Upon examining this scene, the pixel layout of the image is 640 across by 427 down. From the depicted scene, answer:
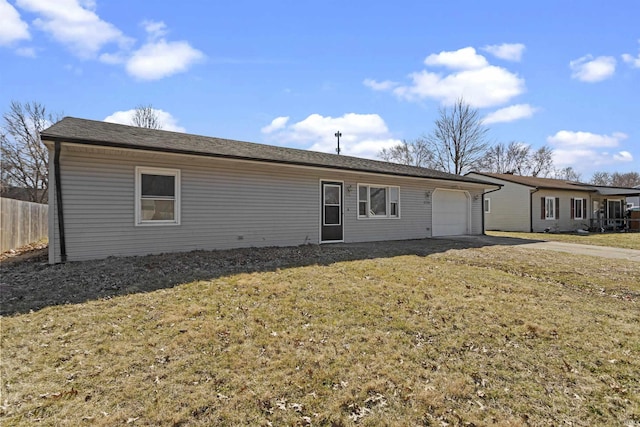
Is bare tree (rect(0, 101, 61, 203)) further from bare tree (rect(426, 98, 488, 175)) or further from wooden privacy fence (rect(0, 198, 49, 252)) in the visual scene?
bare tree (rect(426, 98, 488, 175))

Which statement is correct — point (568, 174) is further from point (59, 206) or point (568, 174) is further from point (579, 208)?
point (59, 206)

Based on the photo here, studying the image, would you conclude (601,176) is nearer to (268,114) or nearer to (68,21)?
(268,114)

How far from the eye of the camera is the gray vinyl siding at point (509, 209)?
68.4 feet

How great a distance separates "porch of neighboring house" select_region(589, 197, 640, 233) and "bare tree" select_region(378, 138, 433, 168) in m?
15.5

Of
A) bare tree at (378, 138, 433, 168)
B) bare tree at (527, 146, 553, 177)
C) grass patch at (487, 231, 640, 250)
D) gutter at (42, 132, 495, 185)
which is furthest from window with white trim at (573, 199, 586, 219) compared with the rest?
bare tree at (527, 146, 553, 177)

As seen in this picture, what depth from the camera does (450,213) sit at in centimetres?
1564

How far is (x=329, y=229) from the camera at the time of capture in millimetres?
11461

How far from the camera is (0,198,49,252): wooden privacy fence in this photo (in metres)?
9.01

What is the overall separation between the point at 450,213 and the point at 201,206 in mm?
11499

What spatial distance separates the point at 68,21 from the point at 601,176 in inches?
2868

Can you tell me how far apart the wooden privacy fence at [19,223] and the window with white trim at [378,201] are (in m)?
10.5

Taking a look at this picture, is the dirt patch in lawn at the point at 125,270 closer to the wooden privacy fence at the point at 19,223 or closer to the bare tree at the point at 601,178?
the wooden privacy fence at the point at 19,223

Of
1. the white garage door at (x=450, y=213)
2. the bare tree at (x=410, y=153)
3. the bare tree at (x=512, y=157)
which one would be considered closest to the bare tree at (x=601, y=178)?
the bare tree at (x=512, y=157)

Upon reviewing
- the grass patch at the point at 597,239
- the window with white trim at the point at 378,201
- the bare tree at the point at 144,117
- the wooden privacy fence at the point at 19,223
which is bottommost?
the grass patch at the point at 597,239
